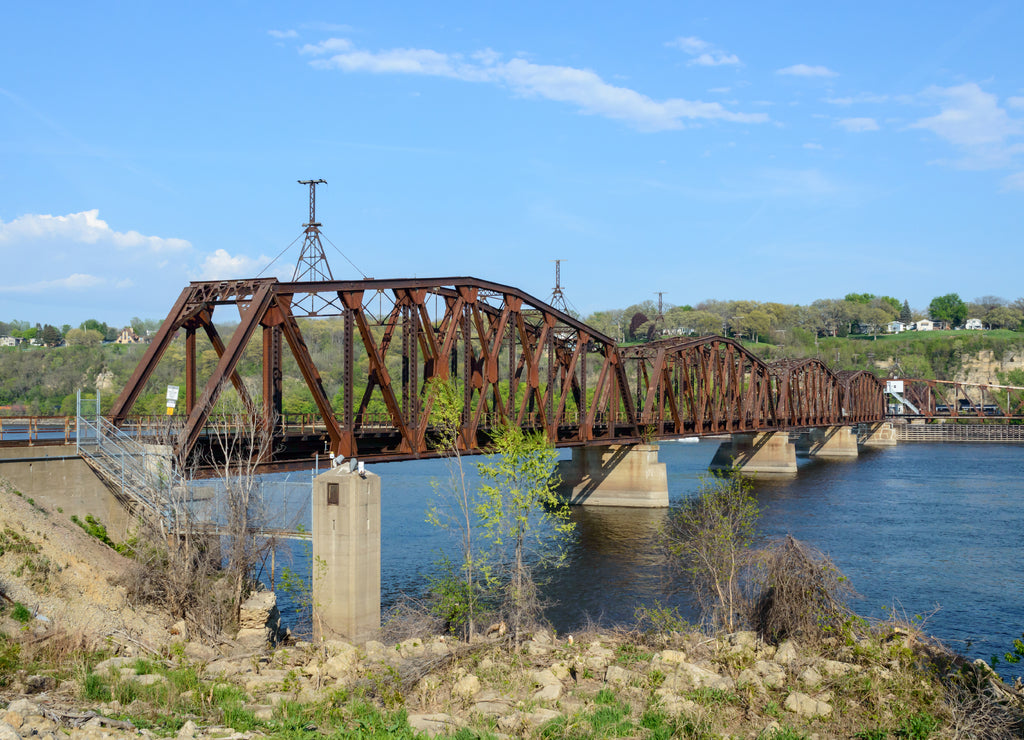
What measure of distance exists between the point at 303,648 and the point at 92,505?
877 centimetres

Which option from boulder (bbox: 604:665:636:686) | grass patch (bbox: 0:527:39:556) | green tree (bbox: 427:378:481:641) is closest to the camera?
boulder (bbox: 604:665:636:686)

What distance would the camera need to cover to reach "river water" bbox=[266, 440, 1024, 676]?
3791 cm

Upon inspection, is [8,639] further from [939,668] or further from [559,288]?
[559,288]

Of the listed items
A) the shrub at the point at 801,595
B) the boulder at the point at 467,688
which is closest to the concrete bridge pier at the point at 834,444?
the shrub at the point at 801,595

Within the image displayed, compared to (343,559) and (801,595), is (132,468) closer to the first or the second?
(343,559)

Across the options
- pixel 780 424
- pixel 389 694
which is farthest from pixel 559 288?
pixel 389 694

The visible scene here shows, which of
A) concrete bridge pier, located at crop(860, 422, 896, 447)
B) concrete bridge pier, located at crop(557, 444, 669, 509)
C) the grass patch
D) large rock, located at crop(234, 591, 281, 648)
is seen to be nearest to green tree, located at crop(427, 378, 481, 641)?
large rock, located at crop(234, 591, 281, 648)

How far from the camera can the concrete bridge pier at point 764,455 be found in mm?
109688

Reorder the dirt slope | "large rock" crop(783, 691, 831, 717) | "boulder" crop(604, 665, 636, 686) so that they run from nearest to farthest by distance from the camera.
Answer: "large rock" crop(783, 691, 831, 717) < "boulder" crop(604, 665, 636, 686) < the dirt slope

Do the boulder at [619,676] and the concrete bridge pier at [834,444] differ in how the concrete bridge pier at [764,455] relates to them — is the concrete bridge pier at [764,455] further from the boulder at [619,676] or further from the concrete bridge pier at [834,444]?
the boulder at [619,676]

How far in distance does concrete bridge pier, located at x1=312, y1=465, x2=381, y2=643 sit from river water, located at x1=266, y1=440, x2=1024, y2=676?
5.83m

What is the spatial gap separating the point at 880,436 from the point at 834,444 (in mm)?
34502

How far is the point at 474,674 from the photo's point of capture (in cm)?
2358

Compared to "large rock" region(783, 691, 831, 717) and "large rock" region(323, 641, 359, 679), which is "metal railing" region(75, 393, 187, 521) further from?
"large rock" region(783, 691, 831, 717)
